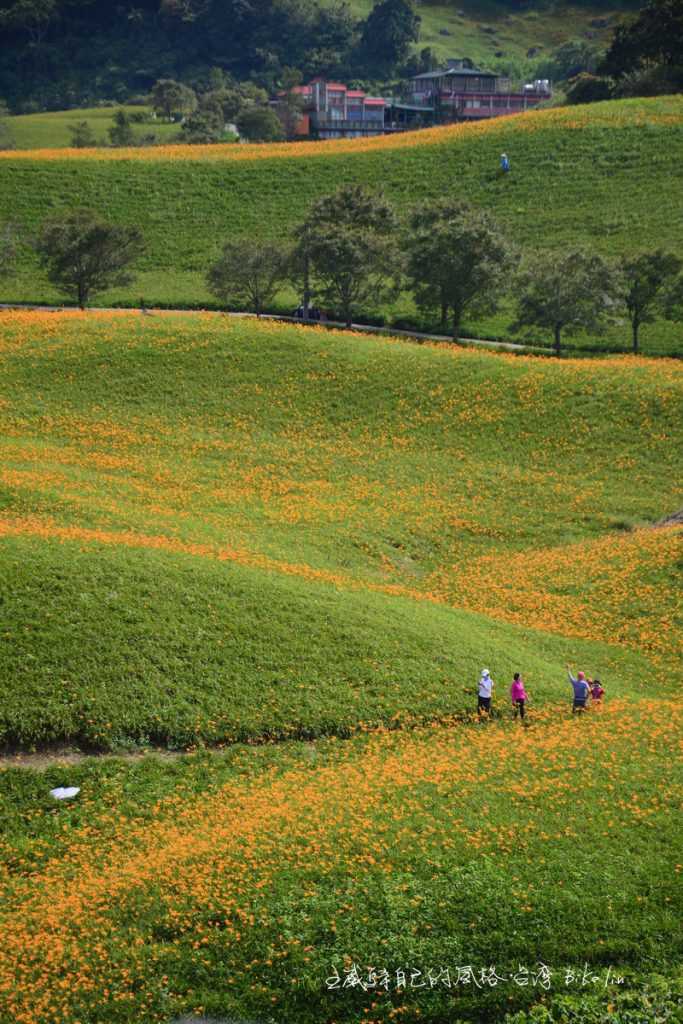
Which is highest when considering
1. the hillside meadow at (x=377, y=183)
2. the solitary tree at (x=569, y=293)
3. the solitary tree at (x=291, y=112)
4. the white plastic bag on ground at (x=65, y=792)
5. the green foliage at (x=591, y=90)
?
the solitary tree at (x=291, y=112)

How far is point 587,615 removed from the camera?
117 feet

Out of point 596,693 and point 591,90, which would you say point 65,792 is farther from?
point 591,90

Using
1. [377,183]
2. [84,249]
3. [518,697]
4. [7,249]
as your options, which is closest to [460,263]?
[84,249]

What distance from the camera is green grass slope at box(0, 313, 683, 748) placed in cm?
2844

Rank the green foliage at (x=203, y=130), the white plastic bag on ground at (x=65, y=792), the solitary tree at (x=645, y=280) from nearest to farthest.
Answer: the white plastic bag on ground at (x=65, y=792) → the solitary tree at (x=645, y=280) → the green foliage at (x=203, y=130)

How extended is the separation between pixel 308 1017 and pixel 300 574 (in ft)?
61.7

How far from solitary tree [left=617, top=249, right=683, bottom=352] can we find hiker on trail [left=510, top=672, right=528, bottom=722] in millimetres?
45903

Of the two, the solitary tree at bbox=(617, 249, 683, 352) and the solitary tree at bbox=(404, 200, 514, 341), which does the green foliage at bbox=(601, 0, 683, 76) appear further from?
the solitary tree at bbox=(404, 200, 514, 341)

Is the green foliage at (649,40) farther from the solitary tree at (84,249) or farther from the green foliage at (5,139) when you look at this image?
the green foliage at (5,139)

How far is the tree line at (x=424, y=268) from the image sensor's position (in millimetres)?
67500

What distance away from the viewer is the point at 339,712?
2767cm

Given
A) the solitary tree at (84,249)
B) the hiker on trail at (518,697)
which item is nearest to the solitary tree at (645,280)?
the solitary tree at (84,249)

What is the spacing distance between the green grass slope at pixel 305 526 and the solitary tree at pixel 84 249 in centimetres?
1001

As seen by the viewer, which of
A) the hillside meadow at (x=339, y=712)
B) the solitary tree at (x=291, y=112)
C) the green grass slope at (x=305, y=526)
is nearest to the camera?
the hillside meadow at (x=339, y=712)
